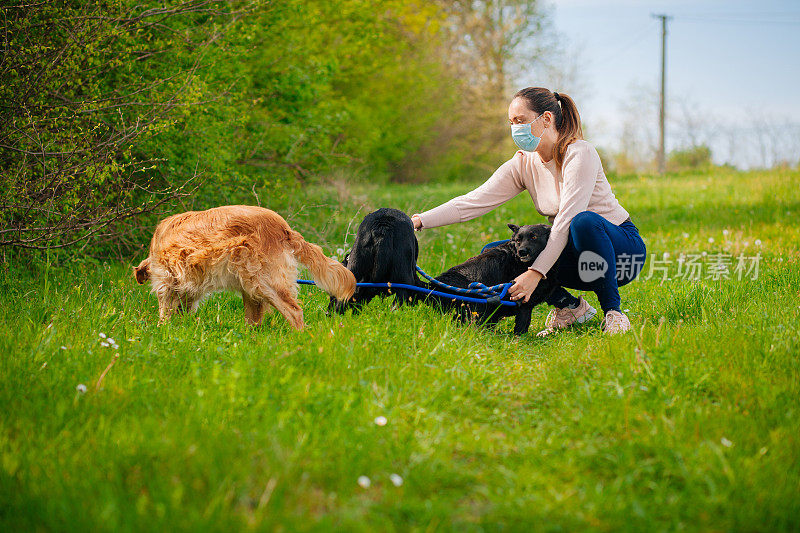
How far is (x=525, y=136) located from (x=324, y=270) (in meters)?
1.76

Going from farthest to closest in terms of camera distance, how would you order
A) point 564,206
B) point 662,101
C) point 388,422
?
point 662,101, point 564,206, point 388,422

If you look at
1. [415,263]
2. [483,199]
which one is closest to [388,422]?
[415,263]

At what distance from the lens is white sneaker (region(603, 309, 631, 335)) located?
4180mm

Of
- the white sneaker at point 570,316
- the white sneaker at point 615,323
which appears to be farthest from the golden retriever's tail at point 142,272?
the white sneaker at point 615,323

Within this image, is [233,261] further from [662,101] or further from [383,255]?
[662,101]

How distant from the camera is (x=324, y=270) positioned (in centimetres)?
394

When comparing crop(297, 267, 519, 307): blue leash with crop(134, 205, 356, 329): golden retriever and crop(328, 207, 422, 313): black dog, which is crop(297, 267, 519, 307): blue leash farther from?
crop(134, 205, 356, 329): golden retriever

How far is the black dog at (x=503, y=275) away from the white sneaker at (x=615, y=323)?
1.63 ft

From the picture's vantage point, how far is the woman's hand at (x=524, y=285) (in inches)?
167

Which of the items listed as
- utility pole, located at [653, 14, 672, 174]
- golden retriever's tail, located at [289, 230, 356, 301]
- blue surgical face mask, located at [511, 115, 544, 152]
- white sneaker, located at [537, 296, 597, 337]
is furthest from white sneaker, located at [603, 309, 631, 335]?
utility pole, located at [653, 14, 672, 174]

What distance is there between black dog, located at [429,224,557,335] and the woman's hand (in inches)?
5.3

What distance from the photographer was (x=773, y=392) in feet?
9.59

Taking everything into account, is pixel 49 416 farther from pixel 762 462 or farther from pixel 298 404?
pixel 762 462

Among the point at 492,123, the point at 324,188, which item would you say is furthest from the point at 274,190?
the point at 492,123
